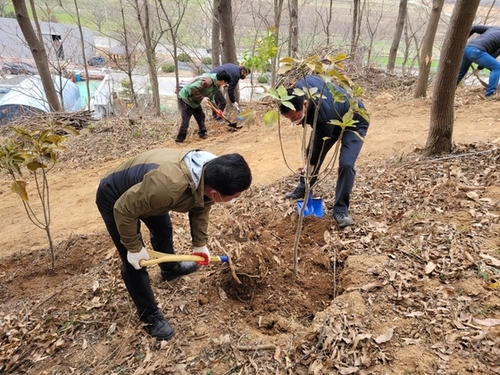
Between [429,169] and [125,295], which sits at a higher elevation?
[429,169]

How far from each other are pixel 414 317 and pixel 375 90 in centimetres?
792

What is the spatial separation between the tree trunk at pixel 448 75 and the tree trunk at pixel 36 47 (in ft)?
27.0

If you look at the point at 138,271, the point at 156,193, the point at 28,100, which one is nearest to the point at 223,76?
the point at 138,271

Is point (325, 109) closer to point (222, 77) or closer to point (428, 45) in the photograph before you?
Answer: point (222, 77)

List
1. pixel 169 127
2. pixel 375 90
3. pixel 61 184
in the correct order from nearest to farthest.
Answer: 1. pixel 61 184
2. pixel 169 127
3. pixel 375 90

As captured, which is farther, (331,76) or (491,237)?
(491,237)

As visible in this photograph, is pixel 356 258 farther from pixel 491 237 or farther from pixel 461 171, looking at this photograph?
pixel 461 171

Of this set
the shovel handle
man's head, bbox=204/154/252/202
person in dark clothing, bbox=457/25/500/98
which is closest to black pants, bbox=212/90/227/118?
person in dark clothing, bbox=457/25/500/98

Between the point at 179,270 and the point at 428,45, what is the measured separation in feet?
21.8

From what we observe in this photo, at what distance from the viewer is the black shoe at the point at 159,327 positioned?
229 cm

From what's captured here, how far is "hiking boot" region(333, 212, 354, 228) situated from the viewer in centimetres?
313

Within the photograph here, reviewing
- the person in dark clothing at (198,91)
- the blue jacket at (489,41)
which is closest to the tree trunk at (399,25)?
the blue jacket at (489,41)

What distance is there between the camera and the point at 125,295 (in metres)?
2.68

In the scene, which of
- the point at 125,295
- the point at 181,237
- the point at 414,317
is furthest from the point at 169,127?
the point at 414,317
